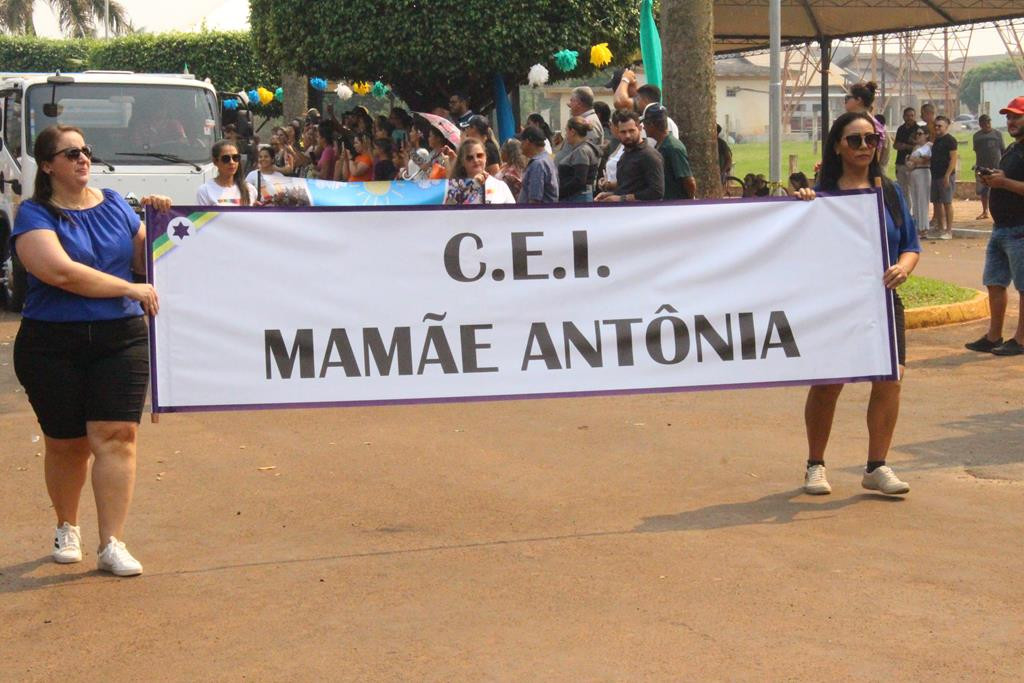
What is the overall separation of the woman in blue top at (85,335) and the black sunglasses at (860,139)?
3.24m

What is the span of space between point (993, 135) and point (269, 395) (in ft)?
67.4

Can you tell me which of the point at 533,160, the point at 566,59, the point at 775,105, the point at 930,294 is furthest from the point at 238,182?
the point at 566,59

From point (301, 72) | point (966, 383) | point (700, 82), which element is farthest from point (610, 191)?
point (301, 72)

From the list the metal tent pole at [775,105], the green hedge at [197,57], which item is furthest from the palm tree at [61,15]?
the metal tent pole at [775,105]

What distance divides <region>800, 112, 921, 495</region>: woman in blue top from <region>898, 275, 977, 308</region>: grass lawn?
20.6 feet

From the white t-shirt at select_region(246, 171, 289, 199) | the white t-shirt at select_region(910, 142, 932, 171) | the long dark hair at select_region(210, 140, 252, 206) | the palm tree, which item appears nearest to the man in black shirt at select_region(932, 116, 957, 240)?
the white t-shirt at select_region(910, 142, 932, 171)

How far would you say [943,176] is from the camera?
22078 mm

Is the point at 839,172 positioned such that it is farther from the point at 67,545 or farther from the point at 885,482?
the point at 67,545

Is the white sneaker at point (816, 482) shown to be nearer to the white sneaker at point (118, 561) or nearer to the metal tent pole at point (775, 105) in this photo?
the white sneaker at point (118, 561)

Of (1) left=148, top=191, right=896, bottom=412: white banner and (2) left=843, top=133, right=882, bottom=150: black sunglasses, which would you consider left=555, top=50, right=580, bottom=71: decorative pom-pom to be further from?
(1) left=148, top=191, right=896, bottom=412: white banner

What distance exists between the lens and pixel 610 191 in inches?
512

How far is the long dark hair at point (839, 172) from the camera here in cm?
705

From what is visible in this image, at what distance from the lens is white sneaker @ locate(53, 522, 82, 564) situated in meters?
6.06

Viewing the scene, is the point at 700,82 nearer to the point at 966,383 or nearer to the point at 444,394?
the point at 966,383
